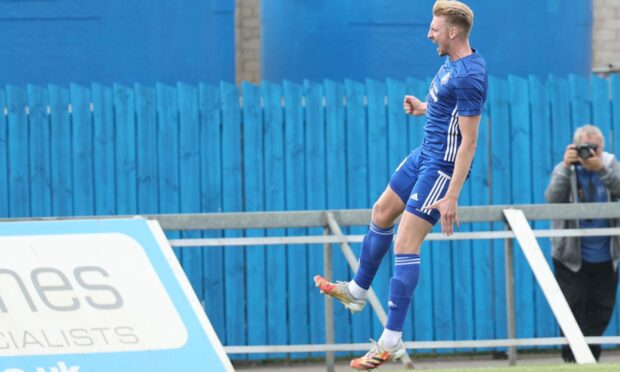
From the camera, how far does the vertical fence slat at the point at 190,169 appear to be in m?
12.0

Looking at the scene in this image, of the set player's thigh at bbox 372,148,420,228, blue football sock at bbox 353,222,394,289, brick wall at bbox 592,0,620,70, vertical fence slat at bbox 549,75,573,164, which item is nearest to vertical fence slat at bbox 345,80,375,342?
vertical fence slat at bbox 549,75,573,164

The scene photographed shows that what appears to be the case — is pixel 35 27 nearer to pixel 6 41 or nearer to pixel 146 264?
pixel 6 41

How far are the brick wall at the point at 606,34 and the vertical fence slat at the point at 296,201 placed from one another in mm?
4298

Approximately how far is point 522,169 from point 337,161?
5.65ft

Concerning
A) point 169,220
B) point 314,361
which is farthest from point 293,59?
point 169,220

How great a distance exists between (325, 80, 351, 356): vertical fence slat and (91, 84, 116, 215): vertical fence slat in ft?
6.28

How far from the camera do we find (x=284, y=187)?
1211 cm

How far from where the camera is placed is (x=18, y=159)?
12000 millimetres

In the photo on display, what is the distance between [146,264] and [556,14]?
26.9ft

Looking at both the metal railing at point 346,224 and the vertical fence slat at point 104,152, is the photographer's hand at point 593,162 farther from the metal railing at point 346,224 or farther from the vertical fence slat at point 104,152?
the vertical fence slat at point 104,152

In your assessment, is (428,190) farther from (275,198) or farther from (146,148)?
(146,148)

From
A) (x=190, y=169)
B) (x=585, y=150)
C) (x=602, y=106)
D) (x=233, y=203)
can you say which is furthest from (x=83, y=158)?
(x=602, y=106)

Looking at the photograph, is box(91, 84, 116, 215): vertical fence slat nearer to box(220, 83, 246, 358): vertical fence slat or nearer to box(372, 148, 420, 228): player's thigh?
box(220, 83, 246, 358): vertical fence slat

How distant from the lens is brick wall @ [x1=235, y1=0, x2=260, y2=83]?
51.5 feet
